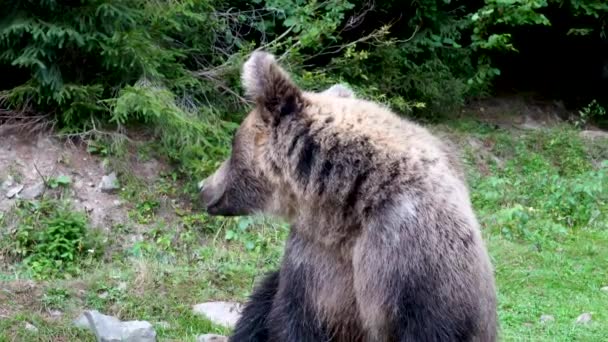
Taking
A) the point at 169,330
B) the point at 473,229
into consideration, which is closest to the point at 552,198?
the point at 169,330

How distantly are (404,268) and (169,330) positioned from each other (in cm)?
266

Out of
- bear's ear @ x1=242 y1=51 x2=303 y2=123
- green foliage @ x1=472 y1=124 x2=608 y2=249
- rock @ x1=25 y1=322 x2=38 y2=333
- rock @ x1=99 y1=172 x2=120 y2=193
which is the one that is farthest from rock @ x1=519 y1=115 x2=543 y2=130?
bear's ear @ x1=242 y1=51 x2=303 y2=123

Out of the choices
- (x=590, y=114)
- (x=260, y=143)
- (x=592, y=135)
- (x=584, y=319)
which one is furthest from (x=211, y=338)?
(x=590, y=114)

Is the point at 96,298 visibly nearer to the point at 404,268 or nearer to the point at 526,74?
the point at 404,268

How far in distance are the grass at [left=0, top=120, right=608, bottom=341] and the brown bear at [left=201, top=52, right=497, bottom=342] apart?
75.5 inches

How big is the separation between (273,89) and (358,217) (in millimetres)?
664

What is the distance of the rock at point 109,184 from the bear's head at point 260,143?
151 inches

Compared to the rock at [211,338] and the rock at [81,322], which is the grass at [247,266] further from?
the rock at [211,338]

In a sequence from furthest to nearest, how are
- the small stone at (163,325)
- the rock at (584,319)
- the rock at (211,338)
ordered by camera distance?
the rock at (584,319) → the small stone at (163,325) → the rock at (211,338)

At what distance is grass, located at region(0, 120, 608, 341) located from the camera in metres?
5.71

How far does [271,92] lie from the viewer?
12.3 feet

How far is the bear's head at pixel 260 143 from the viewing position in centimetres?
375

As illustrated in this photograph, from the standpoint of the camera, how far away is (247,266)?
6.83 m

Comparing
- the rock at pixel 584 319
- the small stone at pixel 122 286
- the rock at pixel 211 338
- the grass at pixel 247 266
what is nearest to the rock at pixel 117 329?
the grass at pixel 247 266
